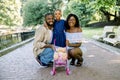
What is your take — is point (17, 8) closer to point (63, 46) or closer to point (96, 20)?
point (96, 20)

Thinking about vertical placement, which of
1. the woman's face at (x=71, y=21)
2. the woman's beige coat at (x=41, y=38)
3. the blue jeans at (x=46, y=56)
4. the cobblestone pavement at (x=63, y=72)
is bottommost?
the cobblestone pavement at (x=63, y=72)

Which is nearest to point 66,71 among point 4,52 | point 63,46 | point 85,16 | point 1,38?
point 63,46

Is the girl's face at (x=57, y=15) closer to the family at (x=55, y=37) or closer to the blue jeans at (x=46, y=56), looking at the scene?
the family at (x=55, y=37)

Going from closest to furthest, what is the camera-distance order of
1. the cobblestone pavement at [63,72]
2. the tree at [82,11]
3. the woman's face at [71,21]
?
the cobblestone pavement at [63,72] < the woman's face at [71,21] < the tree at [82,11]

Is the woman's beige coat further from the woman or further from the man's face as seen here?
the woman

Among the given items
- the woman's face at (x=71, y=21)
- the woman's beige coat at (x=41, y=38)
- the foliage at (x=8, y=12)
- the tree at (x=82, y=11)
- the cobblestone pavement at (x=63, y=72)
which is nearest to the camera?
the cobblestone pavement at (x=63, y=72)

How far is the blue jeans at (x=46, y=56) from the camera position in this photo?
8.56 m

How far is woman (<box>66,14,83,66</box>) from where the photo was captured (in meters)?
8.70

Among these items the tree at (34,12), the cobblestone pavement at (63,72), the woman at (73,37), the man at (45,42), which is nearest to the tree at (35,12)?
the tree at (34,12)

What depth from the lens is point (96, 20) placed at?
47.9m

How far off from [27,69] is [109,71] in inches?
94.8

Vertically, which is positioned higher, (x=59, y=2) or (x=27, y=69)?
(x=59, y=2)

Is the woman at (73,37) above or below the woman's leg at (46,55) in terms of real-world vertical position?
above

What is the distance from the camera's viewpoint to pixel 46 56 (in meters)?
8.66
